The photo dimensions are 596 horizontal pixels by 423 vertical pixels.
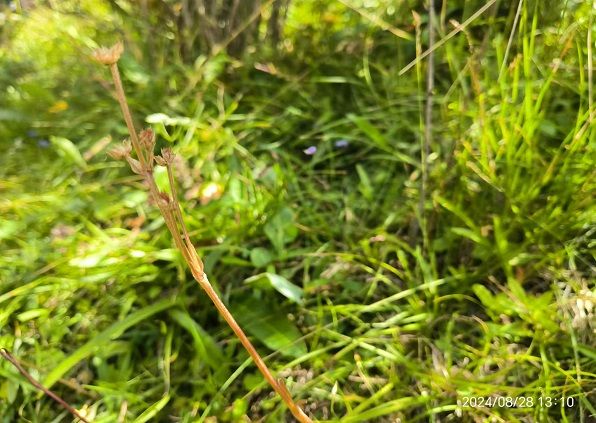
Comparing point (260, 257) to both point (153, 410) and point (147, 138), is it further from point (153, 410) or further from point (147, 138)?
point (147, 138)

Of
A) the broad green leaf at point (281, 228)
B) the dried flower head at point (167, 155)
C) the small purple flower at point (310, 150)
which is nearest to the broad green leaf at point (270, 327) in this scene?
the broad green leaf at point (281, 228)

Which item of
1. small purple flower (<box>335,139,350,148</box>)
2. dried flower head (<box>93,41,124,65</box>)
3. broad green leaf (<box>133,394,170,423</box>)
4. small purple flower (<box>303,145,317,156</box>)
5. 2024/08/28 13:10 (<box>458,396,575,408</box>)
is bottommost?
broad green leaf (<box>133,394,170,423</box>)

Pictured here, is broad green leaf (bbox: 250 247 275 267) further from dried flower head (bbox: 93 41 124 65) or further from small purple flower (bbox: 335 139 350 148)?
dried flower head (bbox: 93 41 124 65)

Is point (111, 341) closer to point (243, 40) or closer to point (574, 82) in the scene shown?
point (243, 40)

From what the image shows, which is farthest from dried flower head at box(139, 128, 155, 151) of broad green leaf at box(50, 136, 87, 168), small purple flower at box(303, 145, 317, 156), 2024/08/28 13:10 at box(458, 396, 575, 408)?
broad green leaf at box(50, 136, 87, 168)

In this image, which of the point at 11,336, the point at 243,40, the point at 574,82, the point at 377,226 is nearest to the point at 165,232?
the point at 11,336

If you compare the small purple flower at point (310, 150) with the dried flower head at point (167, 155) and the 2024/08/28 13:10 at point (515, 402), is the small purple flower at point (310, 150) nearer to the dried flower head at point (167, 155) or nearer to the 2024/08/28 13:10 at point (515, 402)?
the 2024/08/28 13:10 at point (515, 402)

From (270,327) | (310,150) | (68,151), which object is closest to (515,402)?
(270,327)
